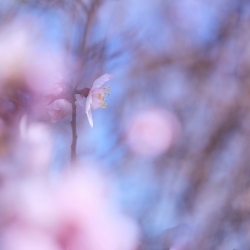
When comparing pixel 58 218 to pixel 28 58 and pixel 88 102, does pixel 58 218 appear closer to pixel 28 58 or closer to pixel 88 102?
pixel 88 102

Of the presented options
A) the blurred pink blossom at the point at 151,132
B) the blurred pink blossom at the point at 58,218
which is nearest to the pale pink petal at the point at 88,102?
the blurred pink blossom at the point at 58,218

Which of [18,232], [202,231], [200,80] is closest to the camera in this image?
[18,232]

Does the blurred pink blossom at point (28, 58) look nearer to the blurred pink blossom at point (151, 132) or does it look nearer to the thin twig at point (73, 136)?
the thin twig at point (73, 136)

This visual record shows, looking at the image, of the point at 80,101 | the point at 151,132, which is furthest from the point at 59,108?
the point at 151,132

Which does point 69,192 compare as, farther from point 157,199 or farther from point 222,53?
point 222,53

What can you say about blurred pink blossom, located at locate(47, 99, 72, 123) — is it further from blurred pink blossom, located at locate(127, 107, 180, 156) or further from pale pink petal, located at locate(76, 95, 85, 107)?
blurred pink blossom, located at locate(127, 107, 180, 156)

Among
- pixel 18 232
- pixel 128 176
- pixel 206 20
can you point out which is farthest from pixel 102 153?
pixel 206 20

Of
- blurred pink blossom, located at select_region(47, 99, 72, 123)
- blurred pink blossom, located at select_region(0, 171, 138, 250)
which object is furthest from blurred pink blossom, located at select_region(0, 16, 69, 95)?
blurred pink blossom, located at select_region(0, 171, 138, 250)
